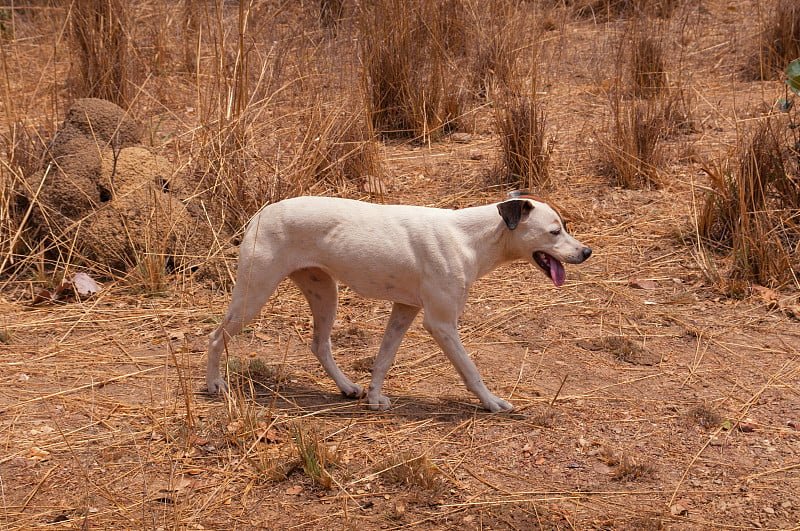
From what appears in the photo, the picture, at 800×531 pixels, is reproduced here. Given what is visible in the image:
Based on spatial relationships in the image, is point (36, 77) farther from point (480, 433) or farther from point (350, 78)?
point (480, 433)

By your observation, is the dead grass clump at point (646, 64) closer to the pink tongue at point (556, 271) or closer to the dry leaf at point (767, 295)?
the dry leaf at point (767, 295)

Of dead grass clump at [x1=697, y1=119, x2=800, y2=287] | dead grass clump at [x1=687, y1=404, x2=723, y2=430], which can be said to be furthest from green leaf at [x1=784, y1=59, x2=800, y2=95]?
dead grass clump at [x1=687, y1=404, x2=723, y2=430]

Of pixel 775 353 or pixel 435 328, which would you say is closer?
pixel 435 328

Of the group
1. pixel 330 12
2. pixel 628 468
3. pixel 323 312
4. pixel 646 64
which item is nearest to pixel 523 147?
pixel 646 64

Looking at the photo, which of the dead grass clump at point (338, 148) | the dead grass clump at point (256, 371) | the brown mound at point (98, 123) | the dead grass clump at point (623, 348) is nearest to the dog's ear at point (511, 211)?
the dead grass clump at point (623, 348)

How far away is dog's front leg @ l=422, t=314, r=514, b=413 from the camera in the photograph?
15.2 ft

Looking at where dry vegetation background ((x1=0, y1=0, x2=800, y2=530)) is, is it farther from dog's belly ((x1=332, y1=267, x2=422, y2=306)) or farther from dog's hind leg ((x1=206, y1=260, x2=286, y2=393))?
dog's belly ((x1=332, y1=267, x2=422, y2=306))

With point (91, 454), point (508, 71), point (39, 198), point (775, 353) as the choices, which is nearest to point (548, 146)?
point (508, 71)

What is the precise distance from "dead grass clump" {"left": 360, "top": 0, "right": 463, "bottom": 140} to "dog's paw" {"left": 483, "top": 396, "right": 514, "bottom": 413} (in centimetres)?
434

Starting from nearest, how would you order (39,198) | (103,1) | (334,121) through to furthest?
(39,198) → (334,121) → (103,1)

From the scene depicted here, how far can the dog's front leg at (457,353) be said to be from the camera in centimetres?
463

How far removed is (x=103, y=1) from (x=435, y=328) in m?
5.48

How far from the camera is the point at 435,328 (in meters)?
4.63

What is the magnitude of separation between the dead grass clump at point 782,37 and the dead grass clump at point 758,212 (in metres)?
3.19
